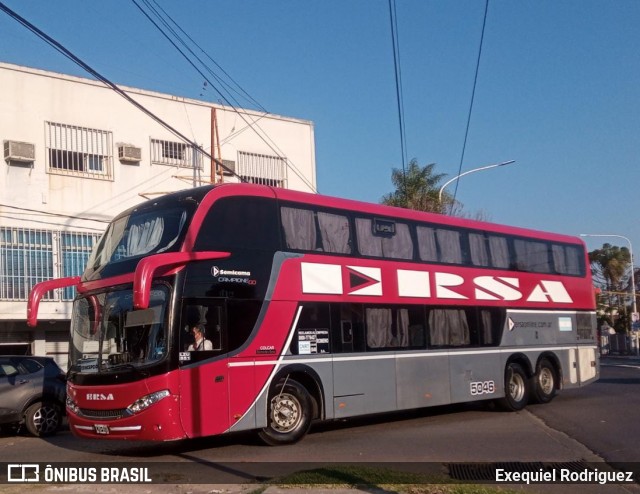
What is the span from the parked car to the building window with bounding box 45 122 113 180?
38.5ft

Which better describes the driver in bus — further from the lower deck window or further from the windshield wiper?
the lower deck window

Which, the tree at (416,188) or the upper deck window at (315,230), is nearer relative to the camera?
the upper deck window at (315,230)

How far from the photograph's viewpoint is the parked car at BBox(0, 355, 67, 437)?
46.9 feet

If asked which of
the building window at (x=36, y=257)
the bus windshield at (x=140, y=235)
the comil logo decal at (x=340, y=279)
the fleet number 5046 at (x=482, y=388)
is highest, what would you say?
the building window at (x=36, y=257)

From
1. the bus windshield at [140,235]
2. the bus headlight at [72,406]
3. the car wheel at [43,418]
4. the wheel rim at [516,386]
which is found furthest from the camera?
the wheel rim at [516,386]

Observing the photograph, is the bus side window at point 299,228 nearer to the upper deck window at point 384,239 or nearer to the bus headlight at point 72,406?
the upper deck window at point 384,239

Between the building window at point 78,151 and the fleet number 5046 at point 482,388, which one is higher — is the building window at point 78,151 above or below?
above

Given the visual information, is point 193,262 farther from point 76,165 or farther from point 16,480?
point 76,165

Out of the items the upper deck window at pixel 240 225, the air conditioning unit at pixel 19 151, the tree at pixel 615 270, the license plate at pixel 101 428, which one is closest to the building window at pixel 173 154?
the air conditioning unit at pixel 19 151

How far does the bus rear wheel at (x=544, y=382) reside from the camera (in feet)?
58.3

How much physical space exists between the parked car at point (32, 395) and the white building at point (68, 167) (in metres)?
10.2

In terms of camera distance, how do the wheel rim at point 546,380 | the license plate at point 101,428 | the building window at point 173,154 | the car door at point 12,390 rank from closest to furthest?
the license plate at point 101,428, the car door at point 12,390, the wheel rim at point 546,380, the building window at point 173,154

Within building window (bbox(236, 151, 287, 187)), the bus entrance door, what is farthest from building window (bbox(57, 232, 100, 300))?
the bus entrance door

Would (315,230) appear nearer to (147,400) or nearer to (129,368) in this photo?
(129,368)
